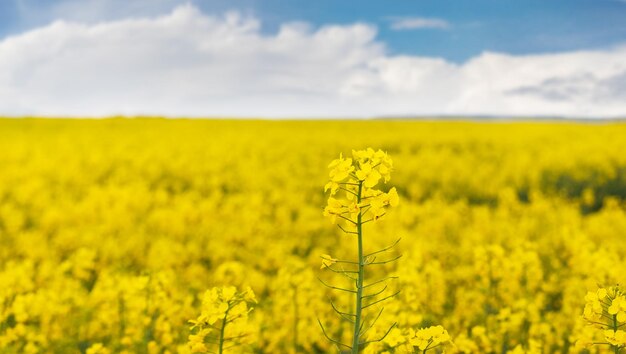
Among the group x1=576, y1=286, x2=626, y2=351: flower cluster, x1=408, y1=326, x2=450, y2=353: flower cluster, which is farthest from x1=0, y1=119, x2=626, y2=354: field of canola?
x1=408, y1=326, x2=450, y2=353: flower cluster

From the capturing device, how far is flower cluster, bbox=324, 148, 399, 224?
1973mm

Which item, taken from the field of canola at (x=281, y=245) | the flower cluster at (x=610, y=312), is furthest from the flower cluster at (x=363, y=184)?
the flower cluster at (x=610, y=312)

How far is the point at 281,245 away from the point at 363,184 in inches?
242

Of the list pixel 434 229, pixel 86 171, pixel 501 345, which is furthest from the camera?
pixel 86 171

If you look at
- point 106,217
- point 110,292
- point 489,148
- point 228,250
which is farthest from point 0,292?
point 489,148

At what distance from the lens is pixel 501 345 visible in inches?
162

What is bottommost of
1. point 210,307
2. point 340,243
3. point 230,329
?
point 340,243

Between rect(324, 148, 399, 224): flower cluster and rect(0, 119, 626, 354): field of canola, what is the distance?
94mm

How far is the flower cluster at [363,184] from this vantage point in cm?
197

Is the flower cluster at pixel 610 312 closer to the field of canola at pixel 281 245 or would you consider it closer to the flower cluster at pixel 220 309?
the field of canola at pixel 281 245

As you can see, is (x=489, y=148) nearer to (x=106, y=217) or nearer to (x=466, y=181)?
(x=466, y=181)

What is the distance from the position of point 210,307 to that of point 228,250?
5366 millimetres

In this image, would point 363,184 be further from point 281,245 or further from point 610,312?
point 281,245

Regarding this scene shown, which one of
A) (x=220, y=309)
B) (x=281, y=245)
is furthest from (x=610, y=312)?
(x=281, y=245)
